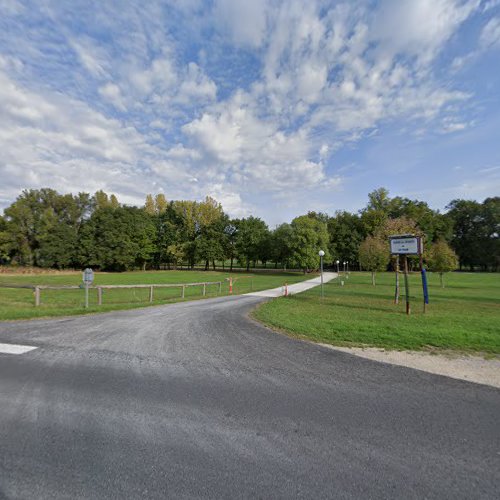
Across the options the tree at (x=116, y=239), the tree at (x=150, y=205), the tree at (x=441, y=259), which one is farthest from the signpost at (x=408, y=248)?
the tree at (x=150, y=205)

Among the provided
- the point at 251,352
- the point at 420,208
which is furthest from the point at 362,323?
the point at 420,208

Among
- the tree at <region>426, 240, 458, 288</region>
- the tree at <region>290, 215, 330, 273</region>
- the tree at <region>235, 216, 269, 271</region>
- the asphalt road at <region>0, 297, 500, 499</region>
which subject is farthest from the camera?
the tree at <region>235, 216, 269, 271</region>

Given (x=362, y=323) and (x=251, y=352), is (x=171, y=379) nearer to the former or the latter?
(x=251, y=352)

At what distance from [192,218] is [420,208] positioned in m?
57.0

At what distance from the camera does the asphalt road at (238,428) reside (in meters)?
2.16

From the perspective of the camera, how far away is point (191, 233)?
6200 cm

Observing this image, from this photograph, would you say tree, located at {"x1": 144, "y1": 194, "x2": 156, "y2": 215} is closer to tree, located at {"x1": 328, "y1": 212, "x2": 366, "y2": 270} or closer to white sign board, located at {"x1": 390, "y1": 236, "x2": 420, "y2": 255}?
tree, located at {"x1": 328, "y1": 212, "x2": 366, "y2": 270}

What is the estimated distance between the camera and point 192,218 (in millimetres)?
62312

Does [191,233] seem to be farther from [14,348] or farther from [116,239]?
[14,348]

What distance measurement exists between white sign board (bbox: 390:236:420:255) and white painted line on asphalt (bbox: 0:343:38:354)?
12273 millimetres

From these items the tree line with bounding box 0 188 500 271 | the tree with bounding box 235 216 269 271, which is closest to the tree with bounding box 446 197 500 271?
the tree line with bounding box 0 188 500 271

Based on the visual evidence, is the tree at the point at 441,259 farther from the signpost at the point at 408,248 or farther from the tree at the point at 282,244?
the tree at the point at 282,244

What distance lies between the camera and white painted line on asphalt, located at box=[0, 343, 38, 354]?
534cm

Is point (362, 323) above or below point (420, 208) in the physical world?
below
